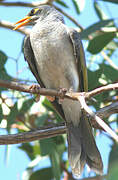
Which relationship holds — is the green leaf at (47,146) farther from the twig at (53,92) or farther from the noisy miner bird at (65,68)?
the twig at (53,92)

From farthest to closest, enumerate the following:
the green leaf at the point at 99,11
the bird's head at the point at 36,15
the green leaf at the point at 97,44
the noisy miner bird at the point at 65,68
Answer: the green leaf at the point at 99,11, the bird's head at the point at 36,15, the green leaf at the point at 97,44, the noisy miner bird at the point at 65,68

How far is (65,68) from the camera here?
3.24m

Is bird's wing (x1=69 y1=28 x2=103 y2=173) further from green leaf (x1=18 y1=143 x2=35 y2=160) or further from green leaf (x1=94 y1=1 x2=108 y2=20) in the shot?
green leaf (x1=94 y1=1 x2=108 y2=20)

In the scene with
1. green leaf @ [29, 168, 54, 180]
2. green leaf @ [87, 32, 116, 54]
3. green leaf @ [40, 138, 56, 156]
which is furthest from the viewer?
green leaf @ [29, 168, 54, 180]

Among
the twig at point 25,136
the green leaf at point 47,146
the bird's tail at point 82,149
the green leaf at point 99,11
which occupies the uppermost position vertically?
the green leaf at point 99,11

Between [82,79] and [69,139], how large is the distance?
0.60 metres

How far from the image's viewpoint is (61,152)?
4016 millimetres

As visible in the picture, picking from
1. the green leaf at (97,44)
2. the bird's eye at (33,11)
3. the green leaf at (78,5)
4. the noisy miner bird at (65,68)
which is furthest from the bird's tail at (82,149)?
the green leaf at (78,5)

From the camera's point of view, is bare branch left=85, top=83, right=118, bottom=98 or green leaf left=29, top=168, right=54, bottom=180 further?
green leaf left=29, top=168, right=54, bottom=180

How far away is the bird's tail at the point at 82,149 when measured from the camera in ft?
9.45

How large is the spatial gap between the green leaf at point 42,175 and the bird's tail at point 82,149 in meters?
1.02

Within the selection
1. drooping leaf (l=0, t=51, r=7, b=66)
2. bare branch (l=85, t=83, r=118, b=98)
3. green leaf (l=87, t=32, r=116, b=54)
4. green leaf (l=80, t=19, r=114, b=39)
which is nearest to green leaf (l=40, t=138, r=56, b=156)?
drooping leaf (l=0, t=51, r=7, b=66)

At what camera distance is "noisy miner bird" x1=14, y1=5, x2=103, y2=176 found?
316cm

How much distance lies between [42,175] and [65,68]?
1.57 m
